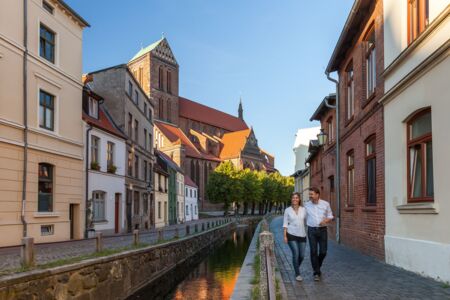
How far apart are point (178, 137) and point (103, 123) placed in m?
55.0

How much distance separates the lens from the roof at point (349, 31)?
12.3m

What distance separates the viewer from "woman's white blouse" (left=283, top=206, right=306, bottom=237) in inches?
340

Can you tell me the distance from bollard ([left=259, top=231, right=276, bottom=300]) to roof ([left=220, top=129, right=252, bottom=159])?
277 feet

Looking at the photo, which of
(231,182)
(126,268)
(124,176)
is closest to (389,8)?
(126,268)

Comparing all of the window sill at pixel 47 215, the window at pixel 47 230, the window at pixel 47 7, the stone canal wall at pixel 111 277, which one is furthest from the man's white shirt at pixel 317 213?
the window at pixel 47 7

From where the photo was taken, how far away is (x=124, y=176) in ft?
86.0

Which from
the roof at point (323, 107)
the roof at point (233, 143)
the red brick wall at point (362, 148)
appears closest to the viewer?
the red brick wall at point (362, 148)

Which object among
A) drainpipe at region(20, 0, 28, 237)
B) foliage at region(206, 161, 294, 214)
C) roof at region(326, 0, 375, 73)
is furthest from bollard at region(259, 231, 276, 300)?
foliage at region(206, 161, 294, 214)

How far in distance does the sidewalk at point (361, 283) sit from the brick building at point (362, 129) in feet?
4.88

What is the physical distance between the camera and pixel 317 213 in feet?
28.4

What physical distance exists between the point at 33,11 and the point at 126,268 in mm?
10764

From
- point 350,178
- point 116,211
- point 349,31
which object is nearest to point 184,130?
point 116,211

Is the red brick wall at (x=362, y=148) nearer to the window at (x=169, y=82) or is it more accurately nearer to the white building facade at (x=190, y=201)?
the white building facade at (x=190, y=201)

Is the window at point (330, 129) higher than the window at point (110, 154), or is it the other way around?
the window at point (330, 129)
